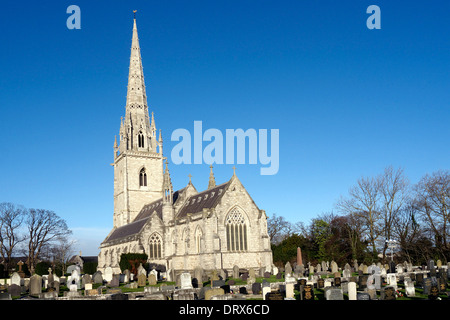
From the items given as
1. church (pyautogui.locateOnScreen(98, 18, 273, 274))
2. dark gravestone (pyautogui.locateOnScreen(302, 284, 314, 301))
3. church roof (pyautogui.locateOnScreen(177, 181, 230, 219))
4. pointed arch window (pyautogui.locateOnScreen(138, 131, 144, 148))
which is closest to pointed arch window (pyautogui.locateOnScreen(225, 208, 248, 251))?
church (pyautogui.locateOnScreen(98, 18, 273, 274))

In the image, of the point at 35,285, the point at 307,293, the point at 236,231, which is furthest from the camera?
the point at 236,231

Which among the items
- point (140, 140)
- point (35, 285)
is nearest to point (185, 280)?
point (35, 285)

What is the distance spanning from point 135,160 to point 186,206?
16.6 m

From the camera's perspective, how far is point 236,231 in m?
38.3

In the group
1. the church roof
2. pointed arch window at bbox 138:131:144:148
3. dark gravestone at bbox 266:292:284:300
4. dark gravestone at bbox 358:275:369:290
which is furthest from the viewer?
pointed arch window at bbox 138:131:144:148

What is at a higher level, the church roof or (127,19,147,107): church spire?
(127,19,147,107): church spire

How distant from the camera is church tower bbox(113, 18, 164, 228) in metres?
57.4

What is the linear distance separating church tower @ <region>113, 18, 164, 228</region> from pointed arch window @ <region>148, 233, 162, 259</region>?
42.8 ft

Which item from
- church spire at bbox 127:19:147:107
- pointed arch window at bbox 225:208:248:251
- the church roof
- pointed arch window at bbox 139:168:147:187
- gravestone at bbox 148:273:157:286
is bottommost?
gravestone at bbox 148:273:157:286

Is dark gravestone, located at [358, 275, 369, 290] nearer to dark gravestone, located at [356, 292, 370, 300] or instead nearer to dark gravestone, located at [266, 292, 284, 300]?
dark gravestone, located at [356, 292, 370, 300]

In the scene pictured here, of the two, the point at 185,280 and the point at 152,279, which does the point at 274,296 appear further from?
the point at 152,279

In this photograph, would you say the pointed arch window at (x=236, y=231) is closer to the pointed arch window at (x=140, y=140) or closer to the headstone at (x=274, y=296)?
the headstone at (x=274, y=296)

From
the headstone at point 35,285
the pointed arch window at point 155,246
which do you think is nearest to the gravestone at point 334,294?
the headstone at point 35,285
